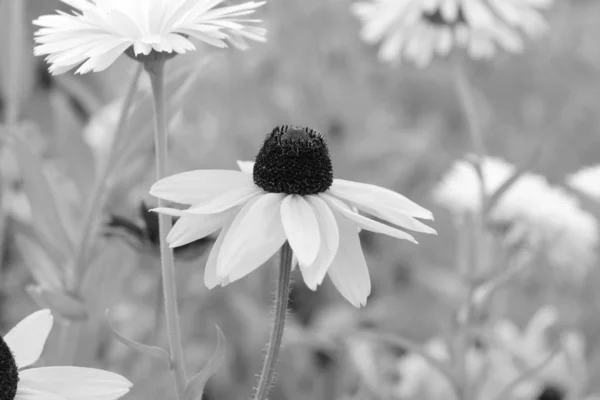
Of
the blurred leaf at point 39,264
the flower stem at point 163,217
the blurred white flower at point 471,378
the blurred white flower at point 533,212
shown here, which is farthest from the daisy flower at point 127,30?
the blurred white flower at point 533,212

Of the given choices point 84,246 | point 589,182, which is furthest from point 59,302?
point 589,182

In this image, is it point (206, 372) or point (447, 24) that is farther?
point (447, 24)

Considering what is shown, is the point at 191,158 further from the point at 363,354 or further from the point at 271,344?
the point at 271,344

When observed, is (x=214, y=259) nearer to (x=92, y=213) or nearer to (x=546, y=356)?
(x=92, y=213)

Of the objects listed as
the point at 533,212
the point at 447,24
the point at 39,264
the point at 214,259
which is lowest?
the point at 39,264

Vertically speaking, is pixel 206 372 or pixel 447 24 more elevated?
pixel 447 24

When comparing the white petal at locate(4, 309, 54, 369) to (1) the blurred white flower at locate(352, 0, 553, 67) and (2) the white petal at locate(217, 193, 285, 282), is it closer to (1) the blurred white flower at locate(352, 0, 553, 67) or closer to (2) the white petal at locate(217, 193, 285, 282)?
(2) the white petal at locate(217, 193, 285, 282)

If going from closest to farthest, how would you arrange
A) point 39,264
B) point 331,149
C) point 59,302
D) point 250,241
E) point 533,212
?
point 250,241, point 59,302, point 39,264, point 533,212, point 331,149
